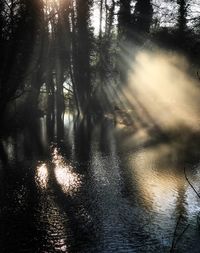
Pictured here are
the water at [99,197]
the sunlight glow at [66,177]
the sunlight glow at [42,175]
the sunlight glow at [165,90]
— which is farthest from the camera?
the sunlight glow at [165,90]

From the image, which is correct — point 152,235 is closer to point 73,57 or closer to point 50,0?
point 50,0

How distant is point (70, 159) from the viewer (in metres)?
19.8

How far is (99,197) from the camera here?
1293cm

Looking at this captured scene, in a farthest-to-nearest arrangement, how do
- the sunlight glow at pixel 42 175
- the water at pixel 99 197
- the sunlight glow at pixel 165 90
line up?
the sunlight glow at pixel 165 90, the sunlight glow at pixel 42 175, the water at pixel 99 197

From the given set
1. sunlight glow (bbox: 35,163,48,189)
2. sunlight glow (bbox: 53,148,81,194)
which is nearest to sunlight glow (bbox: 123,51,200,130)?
sunlight glow (bbox: 53,148,81,194)

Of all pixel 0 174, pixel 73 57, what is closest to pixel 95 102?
pixel 73 57

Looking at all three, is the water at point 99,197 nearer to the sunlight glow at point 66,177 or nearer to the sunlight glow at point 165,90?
the sunlight glow at point 66,177

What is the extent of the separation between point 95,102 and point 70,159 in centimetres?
3088

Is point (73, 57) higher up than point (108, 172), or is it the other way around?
point (73, 57)

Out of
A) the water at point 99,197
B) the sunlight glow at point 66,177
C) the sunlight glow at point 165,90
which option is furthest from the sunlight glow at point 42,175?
the sunlight glow at point 165,90

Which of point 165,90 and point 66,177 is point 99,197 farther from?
point 165,90

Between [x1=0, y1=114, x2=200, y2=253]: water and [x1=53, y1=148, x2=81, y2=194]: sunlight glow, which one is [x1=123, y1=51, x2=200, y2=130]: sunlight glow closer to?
[x1=0, y1=114, x2=200, y2=253]: water

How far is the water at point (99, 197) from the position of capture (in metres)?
9.54

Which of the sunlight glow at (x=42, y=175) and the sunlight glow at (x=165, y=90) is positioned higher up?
the sunlight glow at (x=165, y=90)
